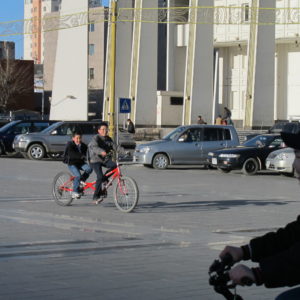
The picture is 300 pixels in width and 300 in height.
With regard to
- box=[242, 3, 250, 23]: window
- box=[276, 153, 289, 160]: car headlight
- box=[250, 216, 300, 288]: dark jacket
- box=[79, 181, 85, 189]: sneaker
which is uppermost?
box=[242, 3, 250, 23]: window

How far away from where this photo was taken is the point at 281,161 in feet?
86.1

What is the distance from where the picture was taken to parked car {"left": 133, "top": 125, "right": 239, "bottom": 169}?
30094mm

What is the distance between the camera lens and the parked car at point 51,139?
35656 millimetres

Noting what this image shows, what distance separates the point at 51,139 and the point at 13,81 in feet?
184

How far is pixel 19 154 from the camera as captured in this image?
132ft

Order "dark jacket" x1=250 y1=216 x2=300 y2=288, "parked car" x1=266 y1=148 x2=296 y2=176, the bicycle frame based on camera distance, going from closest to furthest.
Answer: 1. "dark jacket" x1=250 y1=216 x2=300 y2=288
2. the bicycle frame
3. "parked car" x1=266 y1=148 x2=296 y2=176

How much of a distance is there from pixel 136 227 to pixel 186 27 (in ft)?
161

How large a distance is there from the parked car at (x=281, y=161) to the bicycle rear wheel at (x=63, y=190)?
10835mm

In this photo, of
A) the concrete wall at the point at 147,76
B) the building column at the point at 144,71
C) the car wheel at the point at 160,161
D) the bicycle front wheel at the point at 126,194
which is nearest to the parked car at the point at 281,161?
the car wheel at the point at 160,161

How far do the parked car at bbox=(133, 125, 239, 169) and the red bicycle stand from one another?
13044mm

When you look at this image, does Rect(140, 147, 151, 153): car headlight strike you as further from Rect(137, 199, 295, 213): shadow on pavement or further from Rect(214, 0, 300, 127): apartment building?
Rect(214, 0, 300, 127): apartment building

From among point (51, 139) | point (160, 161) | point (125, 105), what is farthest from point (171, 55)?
point (160, 161)

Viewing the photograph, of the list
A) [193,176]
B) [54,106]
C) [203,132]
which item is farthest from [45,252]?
[54,106]

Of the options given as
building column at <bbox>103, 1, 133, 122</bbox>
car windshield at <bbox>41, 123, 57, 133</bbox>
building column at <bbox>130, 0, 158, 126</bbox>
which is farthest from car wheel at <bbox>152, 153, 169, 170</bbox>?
building column at <bbox>130, 0, 158, 126</bbox>
